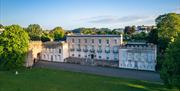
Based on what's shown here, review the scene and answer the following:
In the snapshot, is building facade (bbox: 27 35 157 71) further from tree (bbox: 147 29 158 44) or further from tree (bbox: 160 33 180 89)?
tree (bbox: 160 33 180 89)

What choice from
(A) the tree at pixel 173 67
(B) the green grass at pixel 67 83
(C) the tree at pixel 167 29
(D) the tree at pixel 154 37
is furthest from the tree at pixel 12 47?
(D) the tree at pixel 154 37

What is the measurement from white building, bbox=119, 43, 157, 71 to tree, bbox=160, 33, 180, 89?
49.4 ft

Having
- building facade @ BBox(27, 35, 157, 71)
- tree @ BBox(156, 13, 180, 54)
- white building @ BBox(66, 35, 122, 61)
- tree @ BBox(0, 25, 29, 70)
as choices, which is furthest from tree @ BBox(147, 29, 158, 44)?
tree @ BBox(0, 25, 29, 70)

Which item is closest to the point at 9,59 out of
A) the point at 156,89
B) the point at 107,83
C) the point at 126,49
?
the point at 107,83

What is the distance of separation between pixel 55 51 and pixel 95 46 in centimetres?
957

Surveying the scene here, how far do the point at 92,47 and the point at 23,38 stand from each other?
15507mm

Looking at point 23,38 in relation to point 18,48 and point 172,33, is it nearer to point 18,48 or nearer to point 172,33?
point 18,48

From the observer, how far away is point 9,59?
39281mm

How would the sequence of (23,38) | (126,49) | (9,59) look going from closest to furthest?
1. (9,59)
2. (23,38)
3. (126,49)

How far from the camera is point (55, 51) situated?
53688mm

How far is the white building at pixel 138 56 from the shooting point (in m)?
42.3

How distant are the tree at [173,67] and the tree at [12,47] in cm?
2422

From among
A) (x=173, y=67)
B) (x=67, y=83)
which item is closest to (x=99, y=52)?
(x=67, y=83)

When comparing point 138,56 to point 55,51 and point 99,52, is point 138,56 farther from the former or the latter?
point 55,51
